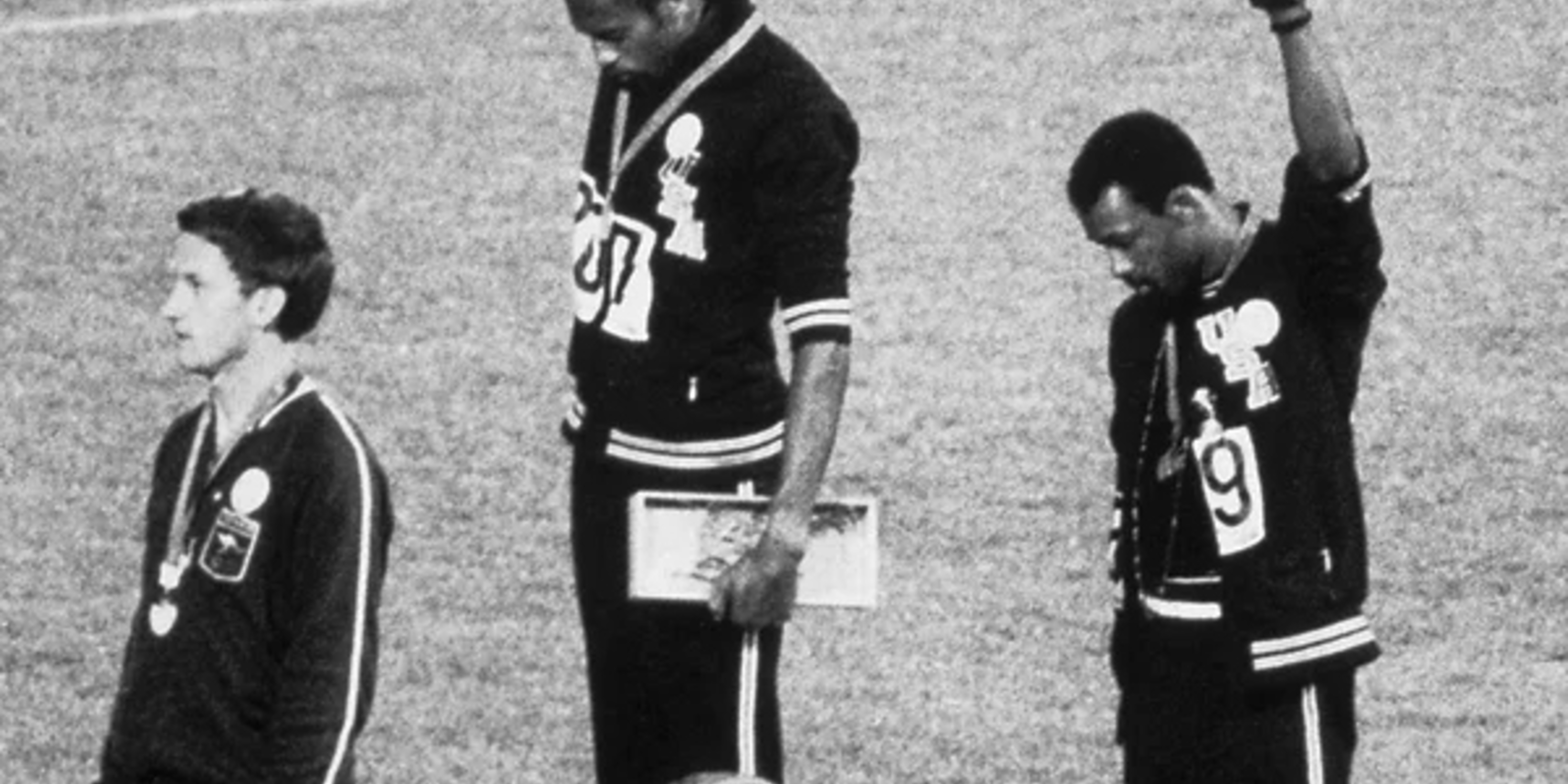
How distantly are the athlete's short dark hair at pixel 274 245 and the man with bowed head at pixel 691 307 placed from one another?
0.76m

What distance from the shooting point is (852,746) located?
1128 cm

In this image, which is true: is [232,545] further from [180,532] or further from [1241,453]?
[1241,453]

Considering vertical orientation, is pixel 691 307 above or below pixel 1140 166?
below

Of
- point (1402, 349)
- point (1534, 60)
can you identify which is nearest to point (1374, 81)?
point (1534, 60)

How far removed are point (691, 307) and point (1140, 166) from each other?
2.90 ft

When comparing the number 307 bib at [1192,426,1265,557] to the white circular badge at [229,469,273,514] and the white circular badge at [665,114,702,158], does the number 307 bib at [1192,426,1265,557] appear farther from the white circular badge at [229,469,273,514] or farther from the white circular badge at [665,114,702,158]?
the white circular badge at [229,469,273,514]

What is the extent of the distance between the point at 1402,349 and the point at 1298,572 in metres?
6.65

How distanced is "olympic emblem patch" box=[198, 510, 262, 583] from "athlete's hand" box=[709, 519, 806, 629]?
3.06 ft

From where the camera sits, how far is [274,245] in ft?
22.5

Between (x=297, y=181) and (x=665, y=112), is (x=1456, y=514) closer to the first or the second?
(x=297, y=181)

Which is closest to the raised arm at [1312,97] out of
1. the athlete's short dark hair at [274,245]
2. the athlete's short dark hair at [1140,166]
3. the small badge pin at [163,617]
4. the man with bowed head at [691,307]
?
the athlete's short dark hair at [1140,166]

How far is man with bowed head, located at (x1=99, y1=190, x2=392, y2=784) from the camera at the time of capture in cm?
655

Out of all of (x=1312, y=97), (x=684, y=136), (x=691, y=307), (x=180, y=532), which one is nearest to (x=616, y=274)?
(x=691, y=307)

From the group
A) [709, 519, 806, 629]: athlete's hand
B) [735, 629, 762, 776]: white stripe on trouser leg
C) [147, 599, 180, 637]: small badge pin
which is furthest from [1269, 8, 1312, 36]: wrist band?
[147, 599, 180, 637]: small badge pin
